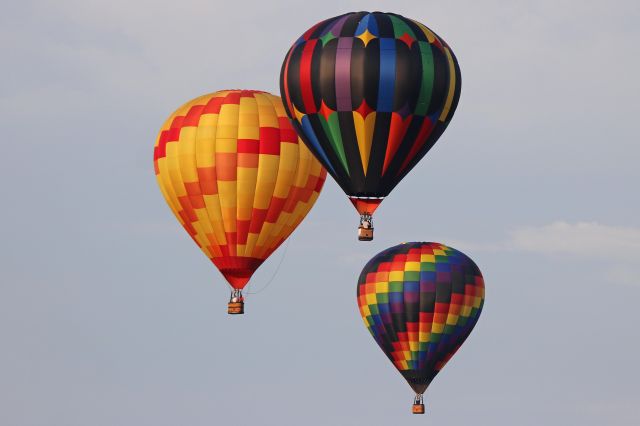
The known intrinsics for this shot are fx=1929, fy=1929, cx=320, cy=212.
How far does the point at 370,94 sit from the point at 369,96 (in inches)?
2.5

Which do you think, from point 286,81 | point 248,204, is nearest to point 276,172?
point 248,204

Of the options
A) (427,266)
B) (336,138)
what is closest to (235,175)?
(336,138)

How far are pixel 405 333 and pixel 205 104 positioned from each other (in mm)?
10557

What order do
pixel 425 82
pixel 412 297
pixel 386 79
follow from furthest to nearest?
1. pixel 412 297
2. pixel 425 82
3. pixel 386 79

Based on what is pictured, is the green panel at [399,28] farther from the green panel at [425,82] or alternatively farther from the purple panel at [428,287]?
the purple panel at [428,287]

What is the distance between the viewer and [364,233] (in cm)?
5000

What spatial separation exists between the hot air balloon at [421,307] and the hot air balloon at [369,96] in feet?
35.9

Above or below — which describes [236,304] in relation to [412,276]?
below

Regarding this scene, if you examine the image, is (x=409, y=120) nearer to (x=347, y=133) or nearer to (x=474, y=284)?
(x=347, y=133)

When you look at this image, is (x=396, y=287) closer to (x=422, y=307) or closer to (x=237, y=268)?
(x=422, y=307)

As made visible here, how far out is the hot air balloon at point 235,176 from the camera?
180 ft

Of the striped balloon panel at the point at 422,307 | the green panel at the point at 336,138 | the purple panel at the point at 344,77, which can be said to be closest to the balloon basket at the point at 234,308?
the striped balloon panel at the point at 422,307

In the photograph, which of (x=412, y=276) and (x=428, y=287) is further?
(x=412, y=276)

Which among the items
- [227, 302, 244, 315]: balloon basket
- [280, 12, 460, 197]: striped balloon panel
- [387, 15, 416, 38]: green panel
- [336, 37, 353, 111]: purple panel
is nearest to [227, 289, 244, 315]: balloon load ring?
[227, 302, 244, 315]: balloon basket
